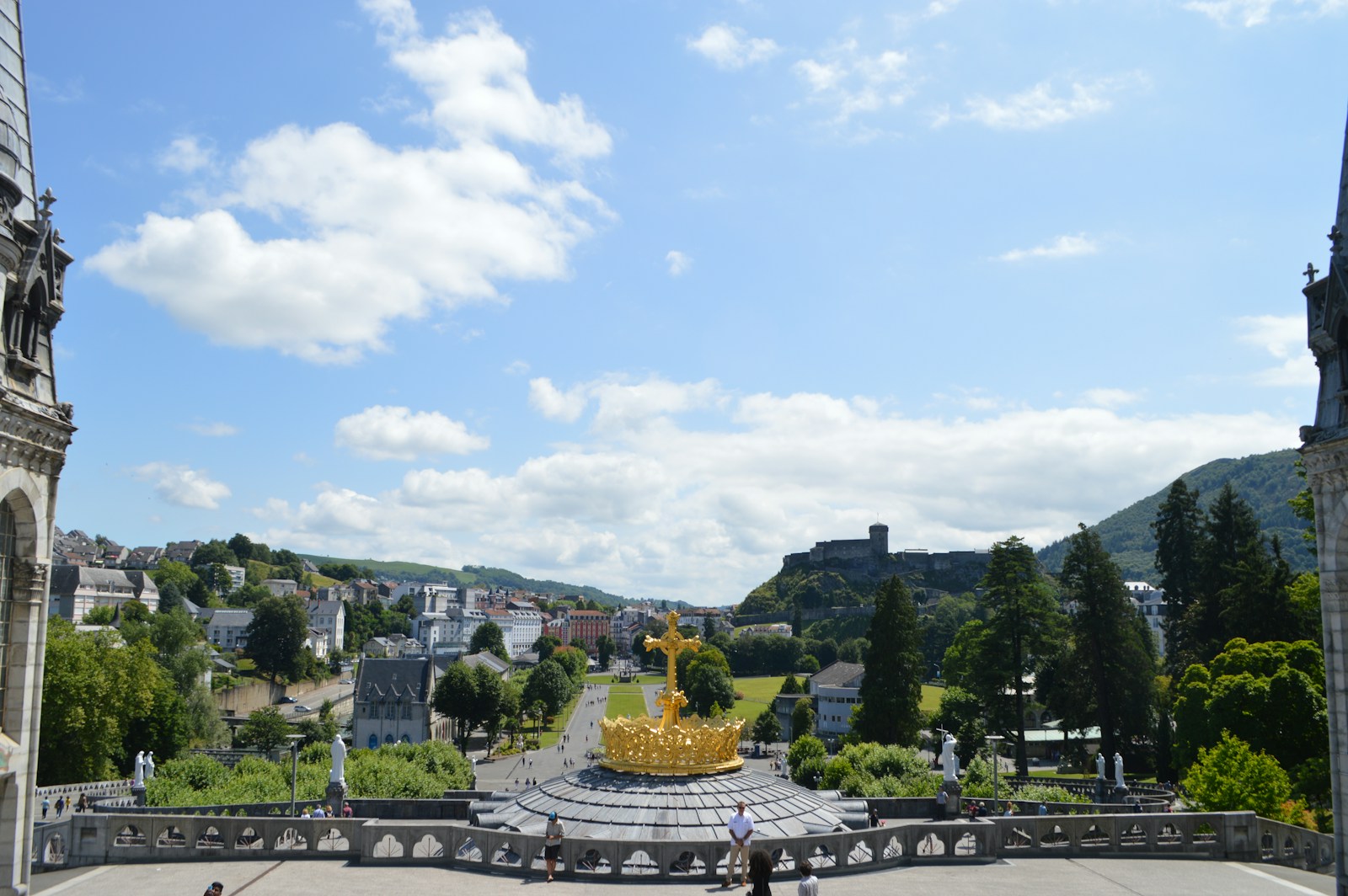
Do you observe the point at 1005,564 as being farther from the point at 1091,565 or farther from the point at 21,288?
the point at 21,288

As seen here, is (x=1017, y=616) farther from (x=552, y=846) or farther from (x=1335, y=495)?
(x=552, y=846)

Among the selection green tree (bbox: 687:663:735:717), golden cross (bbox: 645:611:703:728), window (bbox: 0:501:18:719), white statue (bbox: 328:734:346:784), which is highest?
window (bbox: 0:501:18:719)

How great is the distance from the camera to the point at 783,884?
1836 centimetres

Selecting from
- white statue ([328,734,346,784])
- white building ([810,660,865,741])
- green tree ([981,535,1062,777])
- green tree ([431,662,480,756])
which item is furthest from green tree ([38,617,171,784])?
white building ([810,660,865,741])

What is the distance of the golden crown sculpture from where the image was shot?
21.8 m

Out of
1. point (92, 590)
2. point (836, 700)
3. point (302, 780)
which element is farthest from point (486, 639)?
point (302, 780)

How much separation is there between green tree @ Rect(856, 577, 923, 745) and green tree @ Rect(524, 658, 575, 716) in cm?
6144

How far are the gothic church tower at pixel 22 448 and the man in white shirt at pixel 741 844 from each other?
1199 cm

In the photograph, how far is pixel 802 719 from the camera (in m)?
107

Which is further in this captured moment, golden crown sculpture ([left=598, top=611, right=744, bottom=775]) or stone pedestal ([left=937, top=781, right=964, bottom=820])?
stone pedestal ([left=937, top=781, right=964, bottom=820])

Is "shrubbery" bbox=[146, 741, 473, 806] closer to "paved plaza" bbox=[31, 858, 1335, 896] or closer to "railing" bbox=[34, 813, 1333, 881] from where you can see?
"railing" bbox=[34, 813, 1333, 881]

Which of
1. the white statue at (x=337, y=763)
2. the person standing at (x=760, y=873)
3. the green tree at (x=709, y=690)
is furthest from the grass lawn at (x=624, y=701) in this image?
the person standing at (x=760, y=873)

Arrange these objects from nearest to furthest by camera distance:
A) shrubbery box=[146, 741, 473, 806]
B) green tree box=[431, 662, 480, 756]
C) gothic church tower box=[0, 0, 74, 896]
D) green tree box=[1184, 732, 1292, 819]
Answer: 1. gothic church tower box=[0, 0, 74, 896]
2. green tree box=[1184, 732, 1292, 819]
3. shrubbery box=[146, 741, 473, 806]
4. green tree box=[431, 662, 480, 756]

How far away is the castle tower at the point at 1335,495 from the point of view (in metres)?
17.0
